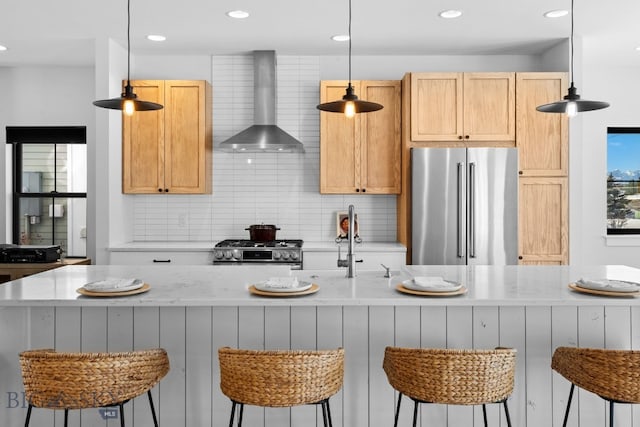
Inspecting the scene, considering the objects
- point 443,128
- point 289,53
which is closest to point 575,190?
point 443,128

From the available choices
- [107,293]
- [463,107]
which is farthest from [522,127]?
[107,293]

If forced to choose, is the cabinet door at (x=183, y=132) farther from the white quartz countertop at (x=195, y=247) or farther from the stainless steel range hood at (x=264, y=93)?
the white quartz countertop at (x=195, y=247)

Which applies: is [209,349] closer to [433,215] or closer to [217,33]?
[433,215]

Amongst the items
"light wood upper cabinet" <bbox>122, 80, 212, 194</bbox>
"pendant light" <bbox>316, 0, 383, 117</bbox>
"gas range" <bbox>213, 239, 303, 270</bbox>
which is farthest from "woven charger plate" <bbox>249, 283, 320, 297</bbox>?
"light wood upper cabinet" <bbox>122, 80, 212, 194</bbox>

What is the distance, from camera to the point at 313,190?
16.5ft

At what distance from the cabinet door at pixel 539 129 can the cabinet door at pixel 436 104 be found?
1.75 ft

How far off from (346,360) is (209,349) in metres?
0.64

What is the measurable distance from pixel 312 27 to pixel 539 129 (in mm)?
2145

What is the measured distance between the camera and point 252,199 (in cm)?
506

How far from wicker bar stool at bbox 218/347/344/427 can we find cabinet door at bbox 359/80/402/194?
3010 mm

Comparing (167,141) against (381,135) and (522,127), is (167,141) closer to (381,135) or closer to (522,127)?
(381,135)

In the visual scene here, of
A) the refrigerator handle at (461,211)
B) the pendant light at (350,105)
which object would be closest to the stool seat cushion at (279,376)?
the pendant light at (350,105)

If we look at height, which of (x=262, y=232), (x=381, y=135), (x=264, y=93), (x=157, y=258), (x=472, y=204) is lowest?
(x=157, y=258)

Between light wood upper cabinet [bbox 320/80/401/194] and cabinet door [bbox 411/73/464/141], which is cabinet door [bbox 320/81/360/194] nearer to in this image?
light wood upper cabinet [bbox 320/80/401/194]
